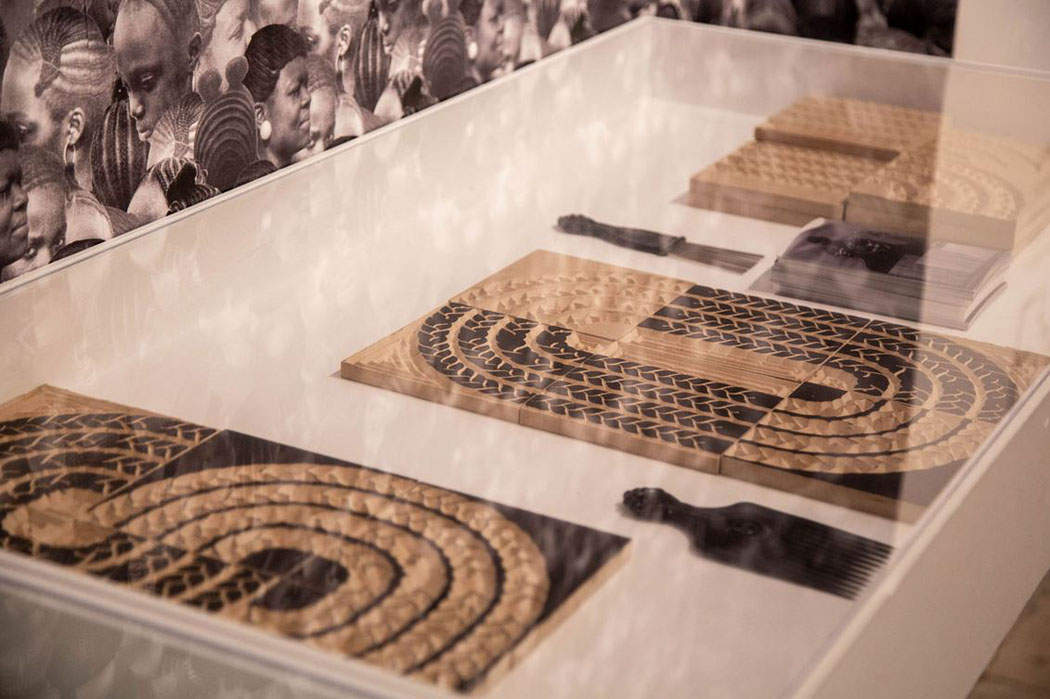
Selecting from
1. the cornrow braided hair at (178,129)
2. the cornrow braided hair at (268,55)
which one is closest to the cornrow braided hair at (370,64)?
the cornrow braided hair at (268,55)

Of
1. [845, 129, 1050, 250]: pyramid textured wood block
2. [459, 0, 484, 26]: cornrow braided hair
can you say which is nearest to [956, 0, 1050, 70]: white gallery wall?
[845, 129, 1050, 250]: pyramid textured wood block

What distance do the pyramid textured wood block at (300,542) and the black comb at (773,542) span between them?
8cm

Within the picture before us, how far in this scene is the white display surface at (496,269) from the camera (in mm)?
999

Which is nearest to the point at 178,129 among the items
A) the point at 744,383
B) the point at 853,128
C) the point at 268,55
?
the point at 268,55

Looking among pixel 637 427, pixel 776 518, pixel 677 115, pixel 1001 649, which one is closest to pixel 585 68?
pixel 677 115

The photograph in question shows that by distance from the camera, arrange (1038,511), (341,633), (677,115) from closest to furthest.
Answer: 1. (341,633)
2. (1038,511)
3. (677,115)

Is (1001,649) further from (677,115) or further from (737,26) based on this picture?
(737,26)

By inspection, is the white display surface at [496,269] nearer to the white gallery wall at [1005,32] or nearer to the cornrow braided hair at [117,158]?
the cornrow braided hair at [117,158]

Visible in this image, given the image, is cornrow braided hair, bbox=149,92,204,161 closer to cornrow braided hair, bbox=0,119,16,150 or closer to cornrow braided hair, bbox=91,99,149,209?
cornrow braided hair, bbox=91,99,149,209

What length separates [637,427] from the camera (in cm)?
131

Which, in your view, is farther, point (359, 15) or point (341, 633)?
point (359, 15)

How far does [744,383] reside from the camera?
1.42 metres

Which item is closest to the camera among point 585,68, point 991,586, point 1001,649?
point 991,586

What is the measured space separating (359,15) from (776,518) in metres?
1.27
